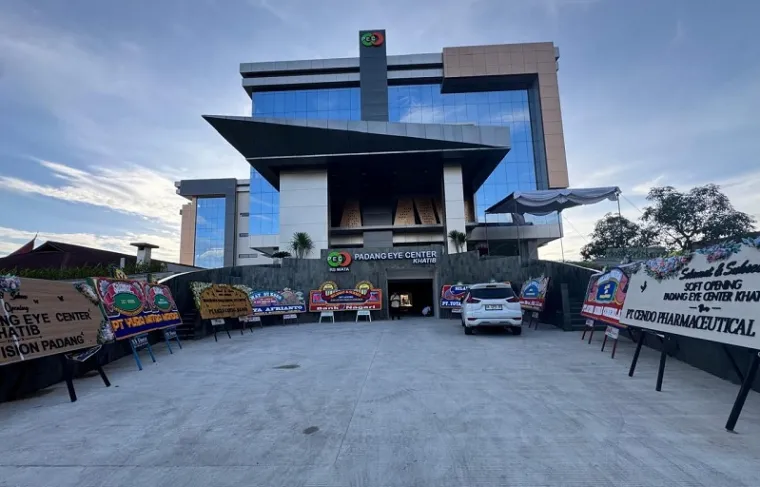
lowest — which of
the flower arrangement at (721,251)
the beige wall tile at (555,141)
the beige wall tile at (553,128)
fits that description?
the flower arrangement at (721,251)

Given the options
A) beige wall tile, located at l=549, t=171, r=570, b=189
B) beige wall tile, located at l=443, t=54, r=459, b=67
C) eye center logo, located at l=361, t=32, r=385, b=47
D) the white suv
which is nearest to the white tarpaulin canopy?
the white suv

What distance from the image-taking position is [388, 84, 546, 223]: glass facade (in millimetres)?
37844

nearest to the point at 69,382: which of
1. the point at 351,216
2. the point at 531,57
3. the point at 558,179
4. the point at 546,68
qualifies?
the point at 351,216

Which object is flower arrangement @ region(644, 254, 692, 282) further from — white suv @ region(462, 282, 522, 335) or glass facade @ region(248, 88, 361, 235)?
glass facade @ region(248, 88, 361, 235)

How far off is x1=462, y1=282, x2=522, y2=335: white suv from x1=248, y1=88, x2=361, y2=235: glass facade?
3402 centimetres

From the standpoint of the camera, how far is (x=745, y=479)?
2.68 metres

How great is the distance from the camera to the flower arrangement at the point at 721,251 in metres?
4.49

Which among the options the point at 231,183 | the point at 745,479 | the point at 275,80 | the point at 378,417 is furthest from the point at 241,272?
the point at 231,183

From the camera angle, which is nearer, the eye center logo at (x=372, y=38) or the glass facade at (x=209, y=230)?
the eye center logo at (x=372, y=38)

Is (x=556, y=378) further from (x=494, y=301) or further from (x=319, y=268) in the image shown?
(x=319, y=268)

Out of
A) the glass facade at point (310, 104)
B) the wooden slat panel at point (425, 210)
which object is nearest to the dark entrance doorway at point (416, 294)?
the wooden slat panel at point (425, 210)

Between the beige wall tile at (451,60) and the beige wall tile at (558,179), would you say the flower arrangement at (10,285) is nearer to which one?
the beige wall tile at (558,179)

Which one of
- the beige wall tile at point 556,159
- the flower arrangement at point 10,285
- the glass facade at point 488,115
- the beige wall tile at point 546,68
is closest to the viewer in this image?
the flower arrangement at point 10,285

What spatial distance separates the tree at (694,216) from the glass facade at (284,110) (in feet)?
100.0
